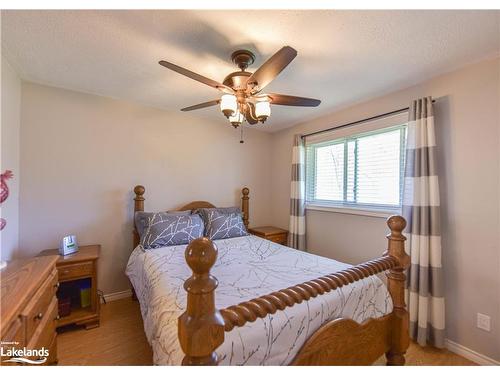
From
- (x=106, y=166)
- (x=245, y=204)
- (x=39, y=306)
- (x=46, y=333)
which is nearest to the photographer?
(x=39, y=306)

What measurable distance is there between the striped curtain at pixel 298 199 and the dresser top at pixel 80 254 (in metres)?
2.21

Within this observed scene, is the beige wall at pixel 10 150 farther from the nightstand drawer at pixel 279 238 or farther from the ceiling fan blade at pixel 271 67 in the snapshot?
the nightstand drawer at pixel 279 238

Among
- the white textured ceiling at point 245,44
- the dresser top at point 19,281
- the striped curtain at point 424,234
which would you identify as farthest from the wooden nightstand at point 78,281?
the striped curtain at point 424,234

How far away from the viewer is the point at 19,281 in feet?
3.81

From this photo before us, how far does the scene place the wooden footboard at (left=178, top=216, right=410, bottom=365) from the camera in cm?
73

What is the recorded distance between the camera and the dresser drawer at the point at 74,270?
1.92 metres

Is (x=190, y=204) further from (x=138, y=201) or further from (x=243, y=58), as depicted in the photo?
(x=243, y=58)

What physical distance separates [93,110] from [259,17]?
206cm

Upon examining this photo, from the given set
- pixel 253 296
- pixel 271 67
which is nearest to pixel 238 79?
pixel 271 67

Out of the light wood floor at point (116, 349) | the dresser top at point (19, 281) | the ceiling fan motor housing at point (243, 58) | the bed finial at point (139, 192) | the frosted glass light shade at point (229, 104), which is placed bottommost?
the light wood floor at point (116, 349)

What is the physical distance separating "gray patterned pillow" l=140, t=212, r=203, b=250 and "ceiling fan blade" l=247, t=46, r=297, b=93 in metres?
1.53

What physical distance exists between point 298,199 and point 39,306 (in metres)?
2.59
